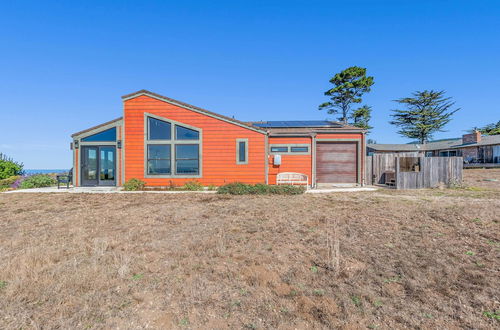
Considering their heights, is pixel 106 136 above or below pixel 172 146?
above

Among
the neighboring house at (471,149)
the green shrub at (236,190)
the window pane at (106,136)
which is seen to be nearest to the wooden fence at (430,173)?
the green shrub at (236,190)

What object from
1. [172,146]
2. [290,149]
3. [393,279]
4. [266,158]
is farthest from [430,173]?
[172,146]

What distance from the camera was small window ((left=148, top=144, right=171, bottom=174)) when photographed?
11391mm

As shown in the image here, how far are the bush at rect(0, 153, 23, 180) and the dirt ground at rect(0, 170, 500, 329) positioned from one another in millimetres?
13300

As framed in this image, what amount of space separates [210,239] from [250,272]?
58.2 inches

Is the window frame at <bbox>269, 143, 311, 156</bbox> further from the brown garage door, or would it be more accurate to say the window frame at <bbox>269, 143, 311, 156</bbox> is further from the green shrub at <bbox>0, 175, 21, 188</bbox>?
the green shrub at <bbox>0, 175, 21, 188</bbox>

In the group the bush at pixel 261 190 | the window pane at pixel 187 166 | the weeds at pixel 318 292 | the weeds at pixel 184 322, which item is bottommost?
the weeds at pixel 184 322

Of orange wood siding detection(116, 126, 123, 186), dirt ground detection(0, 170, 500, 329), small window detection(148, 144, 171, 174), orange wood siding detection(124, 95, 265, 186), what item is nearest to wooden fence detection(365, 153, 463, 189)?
dirt ground detection(0, 170, 500, 329)

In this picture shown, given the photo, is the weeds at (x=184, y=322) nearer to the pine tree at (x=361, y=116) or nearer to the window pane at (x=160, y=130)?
the window pane at (x=160, y=130)

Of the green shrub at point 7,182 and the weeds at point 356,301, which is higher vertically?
the green shrub at point 7,182

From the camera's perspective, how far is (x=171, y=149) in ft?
37.3

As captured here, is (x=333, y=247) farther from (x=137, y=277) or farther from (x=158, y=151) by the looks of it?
(x=158, y=151)

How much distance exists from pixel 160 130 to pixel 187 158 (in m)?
2.00

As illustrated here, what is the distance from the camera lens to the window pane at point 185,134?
449 inches
